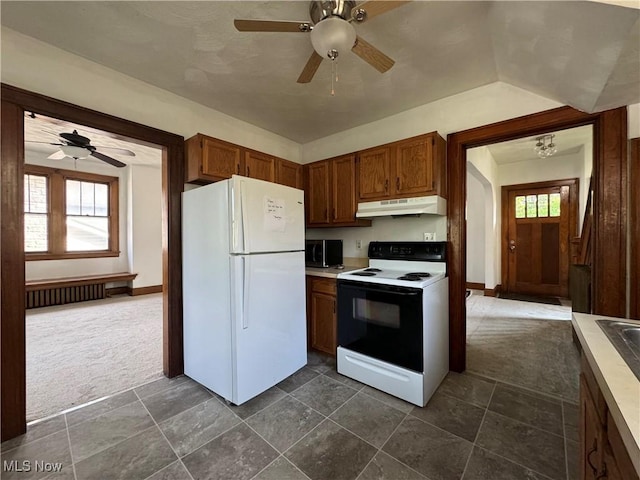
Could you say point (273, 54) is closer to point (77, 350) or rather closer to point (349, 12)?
point (349, 12)

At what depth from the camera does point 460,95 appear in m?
2.49

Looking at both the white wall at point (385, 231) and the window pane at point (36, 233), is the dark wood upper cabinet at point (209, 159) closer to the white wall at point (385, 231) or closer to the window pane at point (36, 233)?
the white wall at point (385, 231)

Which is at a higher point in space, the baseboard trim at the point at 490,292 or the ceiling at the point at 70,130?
the ceiling at the point at 70,130

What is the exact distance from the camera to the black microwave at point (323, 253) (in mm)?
2992

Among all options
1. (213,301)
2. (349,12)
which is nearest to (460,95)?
(349,12)

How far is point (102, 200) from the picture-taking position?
18.6ft

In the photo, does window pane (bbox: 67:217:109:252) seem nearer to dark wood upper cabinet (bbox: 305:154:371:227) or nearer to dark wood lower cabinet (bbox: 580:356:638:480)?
dark wood upper cabinet (bbox: 305:154:371:227)

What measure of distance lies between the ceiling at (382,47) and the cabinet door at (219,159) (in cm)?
50

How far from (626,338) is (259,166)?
9.28 feet

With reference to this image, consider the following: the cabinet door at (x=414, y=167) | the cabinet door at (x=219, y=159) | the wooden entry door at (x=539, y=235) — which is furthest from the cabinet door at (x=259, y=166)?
the wooden entry door at (x=539, y=235)

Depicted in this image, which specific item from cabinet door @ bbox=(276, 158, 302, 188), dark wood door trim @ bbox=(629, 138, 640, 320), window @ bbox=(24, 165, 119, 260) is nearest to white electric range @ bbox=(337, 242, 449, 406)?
dark wood door trim @ bbox=(629, 138, 640, 320)

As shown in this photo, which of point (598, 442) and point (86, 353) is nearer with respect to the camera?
point (598, 442)

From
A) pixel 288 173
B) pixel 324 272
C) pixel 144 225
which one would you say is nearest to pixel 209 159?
pixel 288 173

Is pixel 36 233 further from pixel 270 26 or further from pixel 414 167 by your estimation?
pixel 414 167
